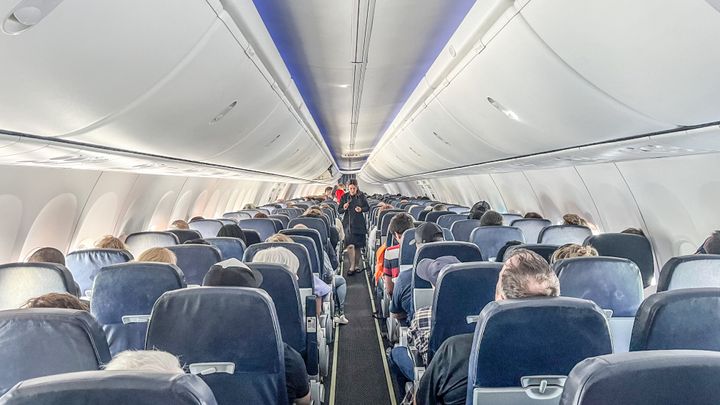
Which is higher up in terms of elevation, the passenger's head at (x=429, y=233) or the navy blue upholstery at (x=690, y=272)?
the passenger's head at (x=429, y=233)

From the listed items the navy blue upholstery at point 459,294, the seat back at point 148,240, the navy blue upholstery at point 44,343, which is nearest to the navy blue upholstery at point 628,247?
the navy blue upholstery at point 459,294

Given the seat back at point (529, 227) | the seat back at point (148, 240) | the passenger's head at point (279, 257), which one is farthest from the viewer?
the seat back at point (529, 227)

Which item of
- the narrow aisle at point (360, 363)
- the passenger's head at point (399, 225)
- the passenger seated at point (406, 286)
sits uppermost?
the passenger's head at point (399, 225)

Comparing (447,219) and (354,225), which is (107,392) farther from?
(354,225)

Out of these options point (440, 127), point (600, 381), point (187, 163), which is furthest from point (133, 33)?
point (440, 127)

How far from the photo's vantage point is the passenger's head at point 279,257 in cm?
503

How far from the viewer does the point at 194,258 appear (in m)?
5.46

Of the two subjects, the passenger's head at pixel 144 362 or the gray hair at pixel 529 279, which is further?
the gray hair at pixel 529 279

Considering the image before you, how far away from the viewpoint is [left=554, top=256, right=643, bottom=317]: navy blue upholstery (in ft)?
12.5

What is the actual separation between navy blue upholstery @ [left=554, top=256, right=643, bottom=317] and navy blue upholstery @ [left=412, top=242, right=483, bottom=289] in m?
1.42

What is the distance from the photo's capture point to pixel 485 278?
3854mm

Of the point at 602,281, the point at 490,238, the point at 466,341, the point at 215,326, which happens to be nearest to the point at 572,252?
the point at 602,281

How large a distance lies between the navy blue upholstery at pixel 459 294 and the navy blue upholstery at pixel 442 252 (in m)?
1.20

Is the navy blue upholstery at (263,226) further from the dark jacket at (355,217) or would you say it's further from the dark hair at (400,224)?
the dark jacket at (355,217)
